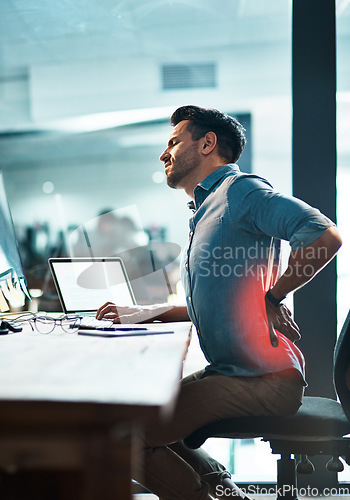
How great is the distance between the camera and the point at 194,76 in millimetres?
2438

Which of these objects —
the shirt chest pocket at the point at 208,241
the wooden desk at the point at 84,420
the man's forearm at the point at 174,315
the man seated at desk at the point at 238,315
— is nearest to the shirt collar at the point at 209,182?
the man seated at desk at the point at 238,315

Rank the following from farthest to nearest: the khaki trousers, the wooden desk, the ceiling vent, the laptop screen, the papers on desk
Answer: the ceiling vent < the laptop screen < the papers on desk < the khaki trousers < the wooden desk

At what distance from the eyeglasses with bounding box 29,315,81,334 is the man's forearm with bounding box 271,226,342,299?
2.31 ft

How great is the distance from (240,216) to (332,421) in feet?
2.08

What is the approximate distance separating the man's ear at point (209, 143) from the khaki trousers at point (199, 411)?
833 millimetres

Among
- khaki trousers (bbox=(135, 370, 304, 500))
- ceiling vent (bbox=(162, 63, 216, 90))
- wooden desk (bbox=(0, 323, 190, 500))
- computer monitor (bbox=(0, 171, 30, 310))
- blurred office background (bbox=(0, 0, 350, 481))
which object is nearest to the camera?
wooden desk (bbox=(0, 323, 190, 500))

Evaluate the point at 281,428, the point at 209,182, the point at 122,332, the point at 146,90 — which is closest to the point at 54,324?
the point at 122,332

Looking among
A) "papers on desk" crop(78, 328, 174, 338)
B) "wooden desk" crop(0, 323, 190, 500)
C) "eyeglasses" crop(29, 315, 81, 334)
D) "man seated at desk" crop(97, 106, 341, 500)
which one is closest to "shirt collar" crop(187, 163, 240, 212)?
"man seated at desk" crop(97, 106, 341, 500)

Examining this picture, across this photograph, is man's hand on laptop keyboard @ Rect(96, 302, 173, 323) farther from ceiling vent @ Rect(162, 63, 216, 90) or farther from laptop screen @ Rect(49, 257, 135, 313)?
ceiling vent @ Rect(162, 63, 216, 90)

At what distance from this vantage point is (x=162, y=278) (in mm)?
2449

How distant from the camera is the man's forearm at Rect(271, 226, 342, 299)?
1.21 m

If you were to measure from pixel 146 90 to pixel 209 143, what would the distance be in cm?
103

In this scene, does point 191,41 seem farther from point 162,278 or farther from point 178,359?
point 178,359

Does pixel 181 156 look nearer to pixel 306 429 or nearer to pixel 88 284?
pixel 88 284
